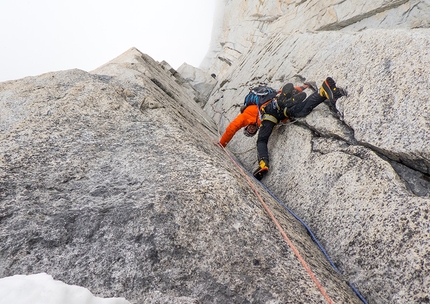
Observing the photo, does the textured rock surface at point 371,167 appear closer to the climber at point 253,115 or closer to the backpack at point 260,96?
the climber at point 253,115

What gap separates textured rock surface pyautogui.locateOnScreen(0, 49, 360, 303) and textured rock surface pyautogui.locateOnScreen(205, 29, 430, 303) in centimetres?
41

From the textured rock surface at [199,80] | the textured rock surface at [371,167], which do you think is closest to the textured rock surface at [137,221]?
the textured rock surface at [371,167]

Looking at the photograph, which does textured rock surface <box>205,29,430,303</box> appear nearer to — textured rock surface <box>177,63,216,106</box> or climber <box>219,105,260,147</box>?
climber <box>219,105,260,147</box>

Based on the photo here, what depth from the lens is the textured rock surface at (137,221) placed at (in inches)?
93.5

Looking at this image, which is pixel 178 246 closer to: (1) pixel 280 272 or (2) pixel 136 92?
(1) pixel 280 272

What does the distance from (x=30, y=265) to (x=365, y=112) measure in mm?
5097

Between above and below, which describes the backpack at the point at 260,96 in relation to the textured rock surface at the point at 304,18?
below

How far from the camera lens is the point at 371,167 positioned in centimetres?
379

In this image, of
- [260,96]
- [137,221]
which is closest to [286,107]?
[260,96]

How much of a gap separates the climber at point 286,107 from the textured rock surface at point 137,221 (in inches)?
77.1

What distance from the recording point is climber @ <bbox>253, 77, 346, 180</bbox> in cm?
532

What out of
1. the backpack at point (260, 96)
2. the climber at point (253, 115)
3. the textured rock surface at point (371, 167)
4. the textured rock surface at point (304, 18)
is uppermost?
the textured rock surface at point (304, 18)

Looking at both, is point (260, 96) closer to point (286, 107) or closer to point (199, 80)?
point (286, 107)

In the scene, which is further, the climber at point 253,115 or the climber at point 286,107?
the climber at point 253,115
